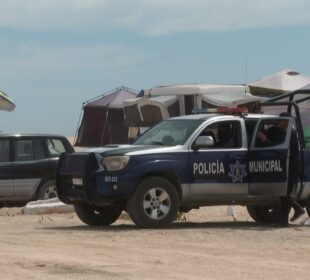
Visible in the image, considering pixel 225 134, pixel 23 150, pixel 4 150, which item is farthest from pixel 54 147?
pixel 225 134

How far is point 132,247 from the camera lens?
37.7 feet

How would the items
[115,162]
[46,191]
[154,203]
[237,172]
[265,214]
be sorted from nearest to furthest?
[115,162]
[154,203]
[237,172]
[265,214]
[46,191]

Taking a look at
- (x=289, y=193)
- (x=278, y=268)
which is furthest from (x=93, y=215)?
(x=278, y=268)

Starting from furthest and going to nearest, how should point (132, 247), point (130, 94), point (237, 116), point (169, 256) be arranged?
point (130, 94), point (237, 116), point (132, 247), point (169, 256)

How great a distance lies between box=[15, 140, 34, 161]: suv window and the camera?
739 inches

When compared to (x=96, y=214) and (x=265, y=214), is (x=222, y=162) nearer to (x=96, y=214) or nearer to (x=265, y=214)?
(x=265, y=214)

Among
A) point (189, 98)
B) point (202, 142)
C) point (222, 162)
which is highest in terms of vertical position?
point (189, 98)

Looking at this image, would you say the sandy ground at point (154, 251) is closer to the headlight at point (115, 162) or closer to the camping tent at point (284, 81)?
the headlight at point (115, 162)

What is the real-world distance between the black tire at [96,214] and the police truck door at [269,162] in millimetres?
2159

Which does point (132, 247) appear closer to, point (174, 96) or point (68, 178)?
point (68, 178)

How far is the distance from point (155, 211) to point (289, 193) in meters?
2.22

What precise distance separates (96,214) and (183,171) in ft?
5.56

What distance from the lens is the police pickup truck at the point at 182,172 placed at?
1375 centimetres

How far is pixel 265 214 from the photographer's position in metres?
15.7
